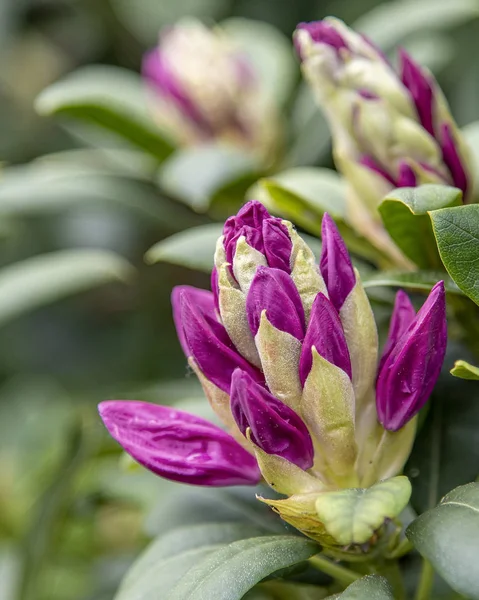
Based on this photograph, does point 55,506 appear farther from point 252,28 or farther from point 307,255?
point 252,28

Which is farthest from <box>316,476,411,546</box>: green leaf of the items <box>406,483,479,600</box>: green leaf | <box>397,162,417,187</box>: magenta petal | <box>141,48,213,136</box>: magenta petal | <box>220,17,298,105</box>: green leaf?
<box>220,17,298,105</box>: green leaf

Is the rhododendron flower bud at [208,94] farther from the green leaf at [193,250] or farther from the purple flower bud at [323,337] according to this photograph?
the purple flower bud at [323,337]

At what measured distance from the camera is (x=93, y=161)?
178 centimetres

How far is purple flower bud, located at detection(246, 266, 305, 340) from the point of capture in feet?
2.32

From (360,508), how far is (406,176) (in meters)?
0.40

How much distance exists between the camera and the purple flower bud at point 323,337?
2.34ft

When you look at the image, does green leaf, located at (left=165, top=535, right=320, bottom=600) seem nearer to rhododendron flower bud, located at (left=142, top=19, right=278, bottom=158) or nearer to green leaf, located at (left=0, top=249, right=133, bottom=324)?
green leaf, located at (left=0, top=249, right=133, bottom=324)

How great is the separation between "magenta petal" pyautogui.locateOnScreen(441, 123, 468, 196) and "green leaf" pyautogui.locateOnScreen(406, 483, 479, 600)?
37 cm

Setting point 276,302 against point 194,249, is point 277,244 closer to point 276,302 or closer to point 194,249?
point 276,302

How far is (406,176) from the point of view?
0.94 meters

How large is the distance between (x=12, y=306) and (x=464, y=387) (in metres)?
0.78

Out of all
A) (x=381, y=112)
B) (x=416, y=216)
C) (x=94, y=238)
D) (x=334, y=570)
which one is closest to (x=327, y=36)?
(x=381, y=112)

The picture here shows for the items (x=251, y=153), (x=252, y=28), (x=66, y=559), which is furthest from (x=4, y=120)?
(x=66, y=559)

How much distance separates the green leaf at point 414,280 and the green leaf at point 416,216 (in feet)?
0.15
